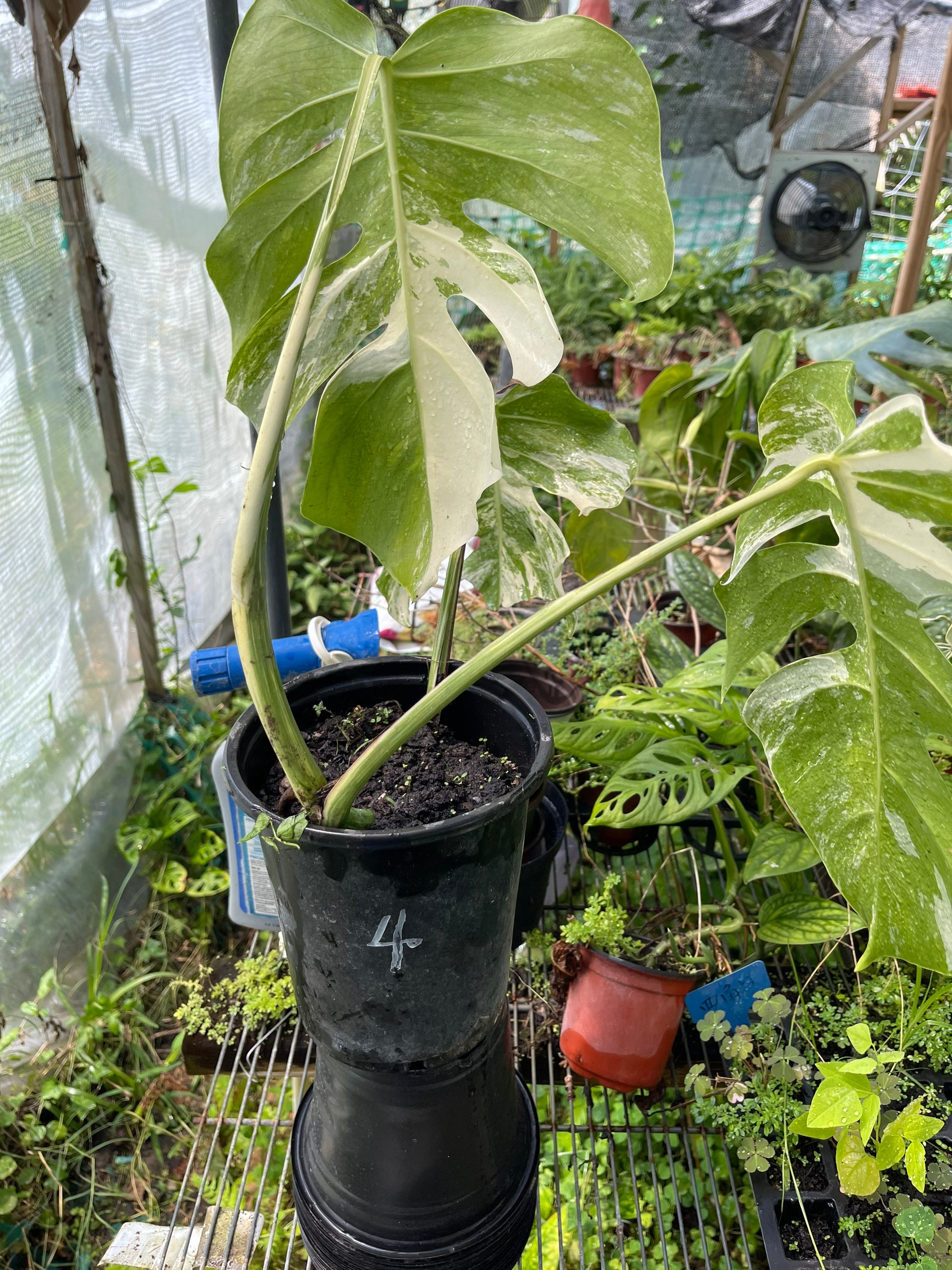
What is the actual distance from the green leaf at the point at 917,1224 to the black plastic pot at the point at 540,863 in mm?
473

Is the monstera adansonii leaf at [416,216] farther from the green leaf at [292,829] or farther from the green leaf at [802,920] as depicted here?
the green leaf at [802,920]

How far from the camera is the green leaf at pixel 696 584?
1.32 meters

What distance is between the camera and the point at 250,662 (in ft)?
2.05

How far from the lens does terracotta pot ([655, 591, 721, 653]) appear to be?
1.76 m

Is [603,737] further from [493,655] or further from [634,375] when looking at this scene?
[634,375]

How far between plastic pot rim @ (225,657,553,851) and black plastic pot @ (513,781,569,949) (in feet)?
1.26

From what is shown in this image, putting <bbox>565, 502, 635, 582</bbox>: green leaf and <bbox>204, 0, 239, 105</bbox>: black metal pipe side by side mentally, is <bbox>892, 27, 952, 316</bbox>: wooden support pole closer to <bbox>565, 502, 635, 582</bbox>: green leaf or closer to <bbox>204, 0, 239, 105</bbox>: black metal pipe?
<bbox>565, 502, 635, 582</bbox>: green leaf

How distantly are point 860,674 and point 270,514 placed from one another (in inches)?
29.1

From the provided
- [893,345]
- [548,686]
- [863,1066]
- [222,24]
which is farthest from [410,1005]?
[893,345]

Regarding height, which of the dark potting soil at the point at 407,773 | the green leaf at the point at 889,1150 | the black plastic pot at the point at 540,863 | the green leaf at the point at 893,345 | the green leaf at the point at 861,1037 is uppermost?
the green leaf at the point at 893,345

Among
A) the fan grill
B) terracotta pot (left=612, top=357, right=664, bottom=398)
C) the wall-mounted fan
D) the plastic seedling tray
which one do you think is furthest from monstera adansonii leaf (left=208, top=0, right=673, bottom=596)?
the fan grill

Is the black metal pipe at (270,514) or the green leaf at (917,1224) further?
the black metal pipe at (270,514)

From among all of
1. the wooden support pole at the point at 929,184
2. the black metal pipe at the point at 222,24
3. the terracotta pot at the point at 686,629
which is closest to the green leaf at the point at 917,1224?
the terracotta pot at the point at 686,629

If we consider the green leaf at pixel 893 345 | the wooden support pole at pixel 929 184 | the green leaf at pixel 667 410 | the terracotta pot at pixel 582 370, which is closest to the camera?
the green leaf at pixel 893 345
